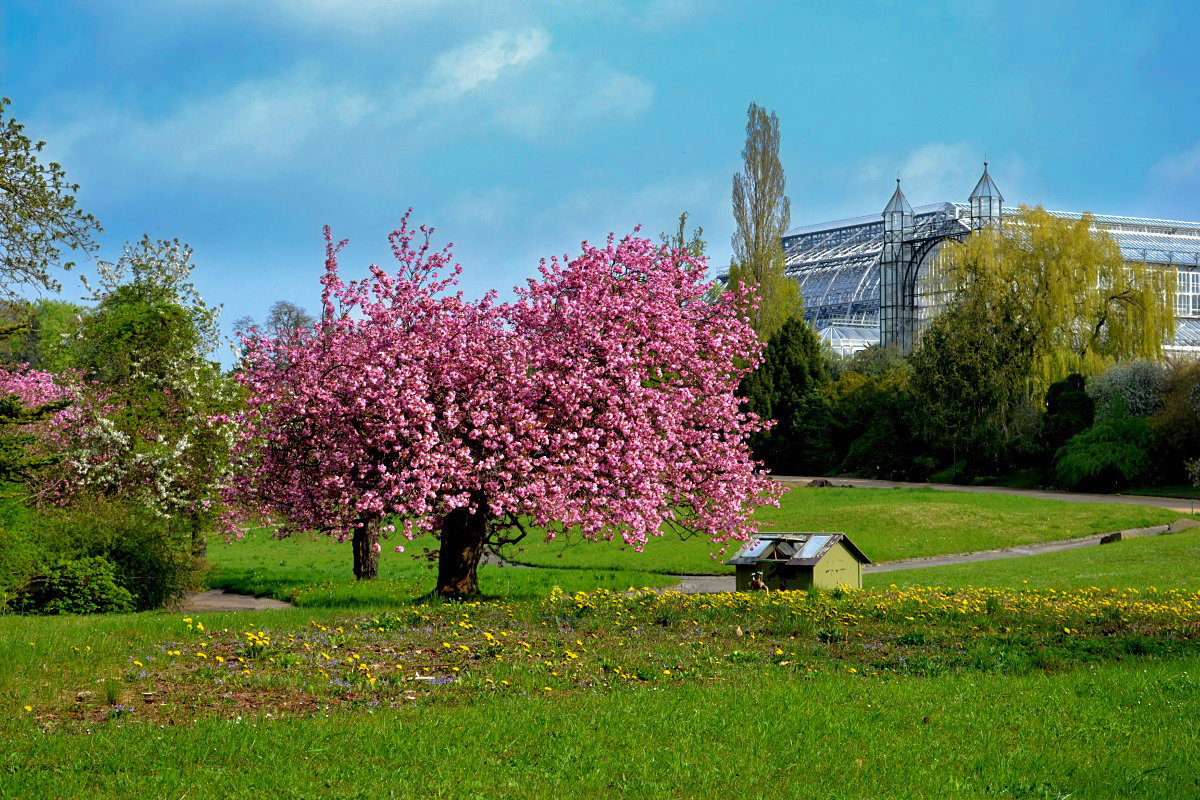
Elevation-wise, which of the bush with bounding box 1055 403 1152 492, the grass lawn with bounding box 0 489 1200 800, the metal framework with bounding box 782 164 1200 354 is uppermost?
the metal framework with bounding box 782 164 1200 354

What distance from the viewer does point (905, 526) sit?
3803cm

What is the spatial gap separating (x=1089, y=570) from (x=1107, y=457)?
81.7 ft

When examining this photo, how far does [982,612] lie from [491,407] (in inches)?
281

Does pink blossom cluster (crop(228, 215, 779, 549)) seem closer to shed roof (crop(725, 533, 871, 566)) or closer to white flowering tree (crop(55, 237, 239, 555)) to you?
shed roof (crop(725, 533, 871, 566))

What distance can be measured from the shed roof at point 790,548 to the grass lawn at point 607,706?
4244 millimetres

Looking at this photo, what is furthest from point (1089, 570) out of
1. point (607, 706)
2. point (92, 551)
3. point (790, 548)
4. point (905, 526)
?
point (92, 551)

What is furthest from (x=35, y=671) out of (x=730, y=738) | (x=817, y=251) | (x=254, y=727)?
(x=817, y=251)

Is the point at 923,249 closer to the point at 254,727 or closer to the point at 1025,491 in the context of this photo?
the point at 1025,491

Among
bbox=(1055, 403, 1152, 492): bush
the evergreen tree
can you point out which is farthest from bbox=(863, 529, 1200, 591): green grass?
the evergreen tree

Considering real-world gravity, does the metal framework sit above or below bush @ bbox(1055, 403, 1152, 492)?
above

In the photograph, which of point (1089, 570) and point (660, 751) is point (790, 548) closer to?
point (660, 751)

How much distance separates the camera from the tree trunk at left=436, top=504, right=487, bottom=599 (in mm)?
17500

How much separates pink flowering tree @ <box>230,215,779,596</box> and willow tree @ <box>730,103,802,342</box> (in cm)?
5073

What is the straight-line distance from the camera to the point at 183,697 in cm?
868
